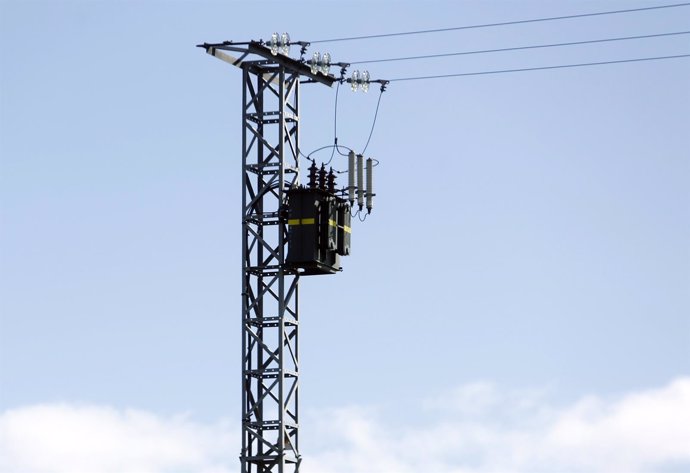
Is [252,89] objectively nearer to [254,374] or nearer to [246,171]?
[246,171]

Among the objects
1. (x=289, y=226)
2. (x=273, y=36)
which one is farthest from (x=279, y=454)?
(x=273, y=36)

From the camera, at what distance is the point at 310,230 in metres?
78.9

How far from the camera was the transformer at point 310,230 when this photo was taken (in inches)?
3103

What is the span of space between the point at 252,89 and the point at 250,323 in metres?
6.42

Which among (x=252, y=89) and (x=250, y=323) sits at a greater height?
(x=252, y=89)

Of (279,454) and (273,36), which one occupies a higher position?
(273,36)

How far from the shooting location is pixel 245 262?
79438 mm

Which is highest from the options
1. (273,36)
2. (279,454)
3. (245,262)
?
(273,36)

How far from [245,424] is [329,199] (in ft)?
21.3

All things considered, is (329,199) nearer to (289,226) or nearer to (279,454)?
(289,226)

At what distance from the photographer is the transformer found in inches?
3103

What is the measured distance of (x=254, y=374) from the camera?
7881cm

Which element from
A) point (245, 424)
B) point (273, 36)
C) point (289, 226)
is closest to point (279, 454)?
point (245, 424)

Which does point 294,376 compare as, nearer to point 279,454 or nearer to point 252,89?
point 279,454
